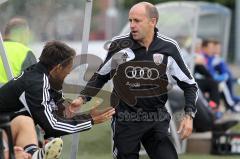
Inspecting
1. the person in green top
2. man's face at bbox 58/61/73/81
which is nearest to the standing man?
man's face at bbox 58/61/73/81

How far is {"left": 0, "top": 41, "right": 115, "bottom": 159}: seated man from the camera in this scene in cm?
758

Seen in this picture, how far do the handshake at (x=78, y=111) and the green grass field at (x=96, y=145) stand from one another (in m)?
0.71

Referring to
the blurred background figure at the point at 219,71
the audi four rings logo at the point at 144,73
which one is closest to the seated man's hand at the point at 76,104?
the audi four rings logo at the point at 144,73

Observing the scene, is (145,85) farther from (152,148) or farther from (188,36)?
(188,36)

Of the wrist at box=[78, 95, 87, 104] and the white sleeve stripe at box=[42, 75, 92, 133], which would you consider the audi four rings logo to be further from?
the white sleeve stripe at box=[42, 75, 92, 133]

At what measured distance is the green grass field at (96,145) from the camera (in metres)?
9.19

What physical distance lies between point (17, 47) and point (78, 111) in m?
1.12

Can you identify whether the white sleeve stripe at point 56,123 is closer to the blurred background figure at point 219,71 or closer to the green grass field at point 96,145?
the green grass field at point 96,145

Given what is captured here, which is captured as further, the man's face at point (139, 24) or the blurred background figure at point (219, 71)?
the blurred background figure at point (219, 71)

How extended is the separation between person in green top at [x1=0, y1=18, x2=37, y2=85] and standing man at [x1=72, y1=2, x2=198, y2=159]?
1007 millimetres

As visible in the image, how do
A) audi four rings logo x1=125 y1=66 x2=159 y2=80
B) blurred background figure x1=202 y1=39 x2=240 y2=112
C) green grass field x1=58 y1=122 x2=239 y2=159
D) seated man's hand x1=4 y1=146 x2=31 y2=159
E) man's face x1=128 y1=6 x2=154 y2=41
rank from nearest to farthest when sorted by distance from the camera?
seated man's hand x1=4 y1=146 x2=31 y2=159 < man's face x1=128 y1=6 x2=154 y2=41 < audi four rings logo x1=125 y1=66 x2=159 y2=80 < green grass field x1=58 y1=122 x2=239 y2=159 < blurred background figure x1=202 y1=39 x2=240 y2=112

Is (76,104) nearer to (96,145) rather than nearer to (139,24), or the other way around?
(139,24)

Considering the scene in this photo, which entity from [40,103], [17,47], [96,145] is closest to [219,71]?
[96,145]

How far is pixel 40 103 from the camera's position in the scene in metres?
7.59
